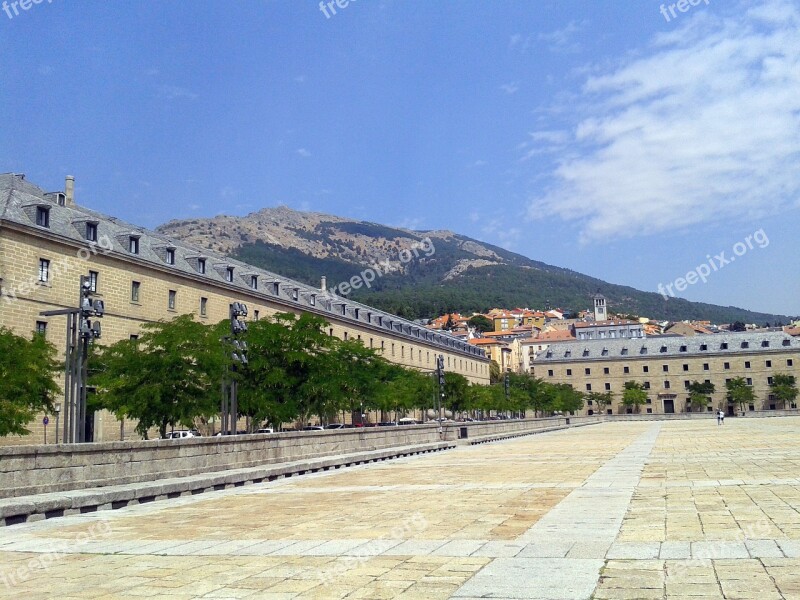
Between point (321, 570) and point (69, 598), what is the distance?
227 cm

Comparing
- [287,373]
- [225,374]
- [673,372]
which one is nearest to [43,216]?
[287,373]

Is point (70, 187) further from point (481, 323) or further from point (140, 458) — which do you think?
point (481, 323)

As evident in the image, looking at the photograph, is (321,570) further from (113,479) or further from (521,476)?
(521,476)

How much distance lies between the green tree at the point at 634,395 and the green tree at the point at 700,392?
704cm

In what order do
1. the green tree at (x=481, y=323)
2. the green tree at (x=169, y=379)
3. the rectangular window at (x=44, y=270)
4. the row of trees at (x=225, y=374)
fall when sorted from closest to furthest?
the green tree at (x=169, y=379) < the row of trees at (x=225, y=374) < the rectangular window at (x=44, y=270) < the green tree at (x=481, y=323)

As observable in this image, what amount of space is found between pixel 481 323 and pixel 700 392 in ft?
244

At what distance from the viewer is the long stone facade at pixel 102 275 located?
39406 mm

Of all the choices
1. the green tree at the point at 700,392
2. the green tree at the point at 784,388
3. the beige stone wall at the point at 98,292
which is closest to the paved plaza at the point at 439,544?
the beige stone wall at the point at 98,292

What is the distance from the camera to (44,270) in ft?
135

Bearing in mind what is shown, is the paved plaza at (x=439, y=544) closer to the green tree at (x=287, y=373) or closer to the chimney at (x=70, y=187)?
the green tree at (x=287, y=373)

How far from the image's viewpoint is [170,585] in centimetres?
675

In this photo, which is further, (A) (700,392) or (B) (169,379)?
(A) (700,392)

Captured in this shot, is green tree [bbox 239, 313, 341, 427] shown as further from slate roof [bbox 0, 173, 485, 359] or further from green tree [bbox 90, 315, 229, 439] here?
slate roof [bbox 0, 173, 485, 359]

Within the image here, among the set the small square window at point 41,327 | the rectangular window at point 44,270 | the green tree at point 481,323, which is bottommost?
the small square window at point 41,327
